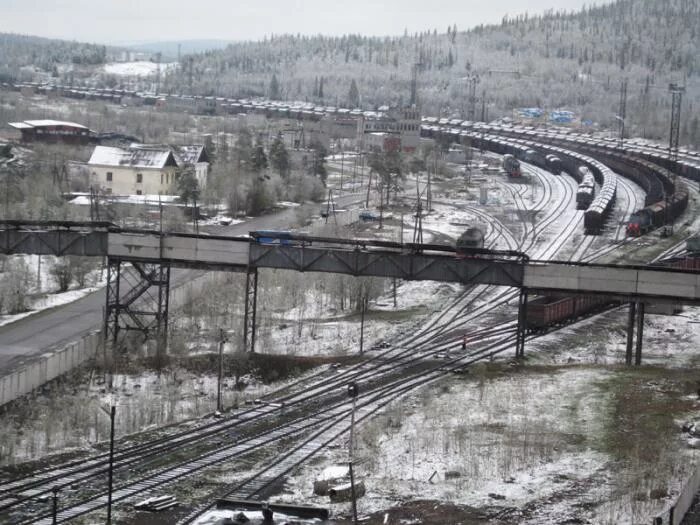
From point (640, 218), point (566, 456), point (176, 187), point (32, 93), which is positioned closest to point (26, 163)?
point (176, 187)

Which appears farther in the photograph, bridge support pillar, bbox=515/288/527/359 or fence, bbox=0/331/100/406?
bridge support pillar, bbox=515/288/527/359

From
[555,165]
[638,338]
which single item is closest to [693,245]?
[638,338]

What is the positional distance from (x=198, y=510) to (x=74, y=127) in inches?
2823

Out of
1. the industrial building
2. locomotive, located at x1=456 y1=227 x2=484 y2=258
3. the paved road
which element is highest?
the industrial building

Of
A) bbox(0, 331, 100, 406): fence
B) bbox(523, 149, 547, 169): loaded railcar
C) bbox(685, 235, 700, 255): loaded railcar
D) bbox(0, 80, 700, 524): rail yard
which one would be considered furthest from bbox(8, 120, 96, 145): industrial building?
bbox(0, 331, 100, 406): fence

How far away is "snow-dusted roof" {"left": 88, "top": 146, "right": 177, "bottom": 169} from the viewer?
68562 mm

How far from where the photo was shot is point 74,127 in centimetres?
8869

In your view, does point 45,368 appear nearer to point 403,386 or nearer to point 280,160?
point 403,386

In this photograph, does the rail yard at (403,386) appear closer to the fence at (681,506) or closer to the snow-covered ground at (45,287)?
the fence at (681,506)

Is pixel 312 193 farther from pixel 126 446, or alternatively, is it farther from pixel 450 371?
pixel 126 446

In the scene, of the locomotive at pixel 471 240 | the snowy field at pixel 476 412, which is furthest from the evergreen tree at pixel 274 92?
the snowy field at pixel 476 412

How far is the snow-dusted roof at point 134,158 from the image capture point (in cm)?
6856

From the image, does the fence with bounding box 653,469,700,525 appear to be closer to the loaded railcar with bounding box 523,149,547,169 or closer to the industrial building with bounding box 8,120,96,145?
the industrial building with bounding box 8,120,96,145

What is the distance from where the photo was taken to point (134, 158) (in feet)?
227
